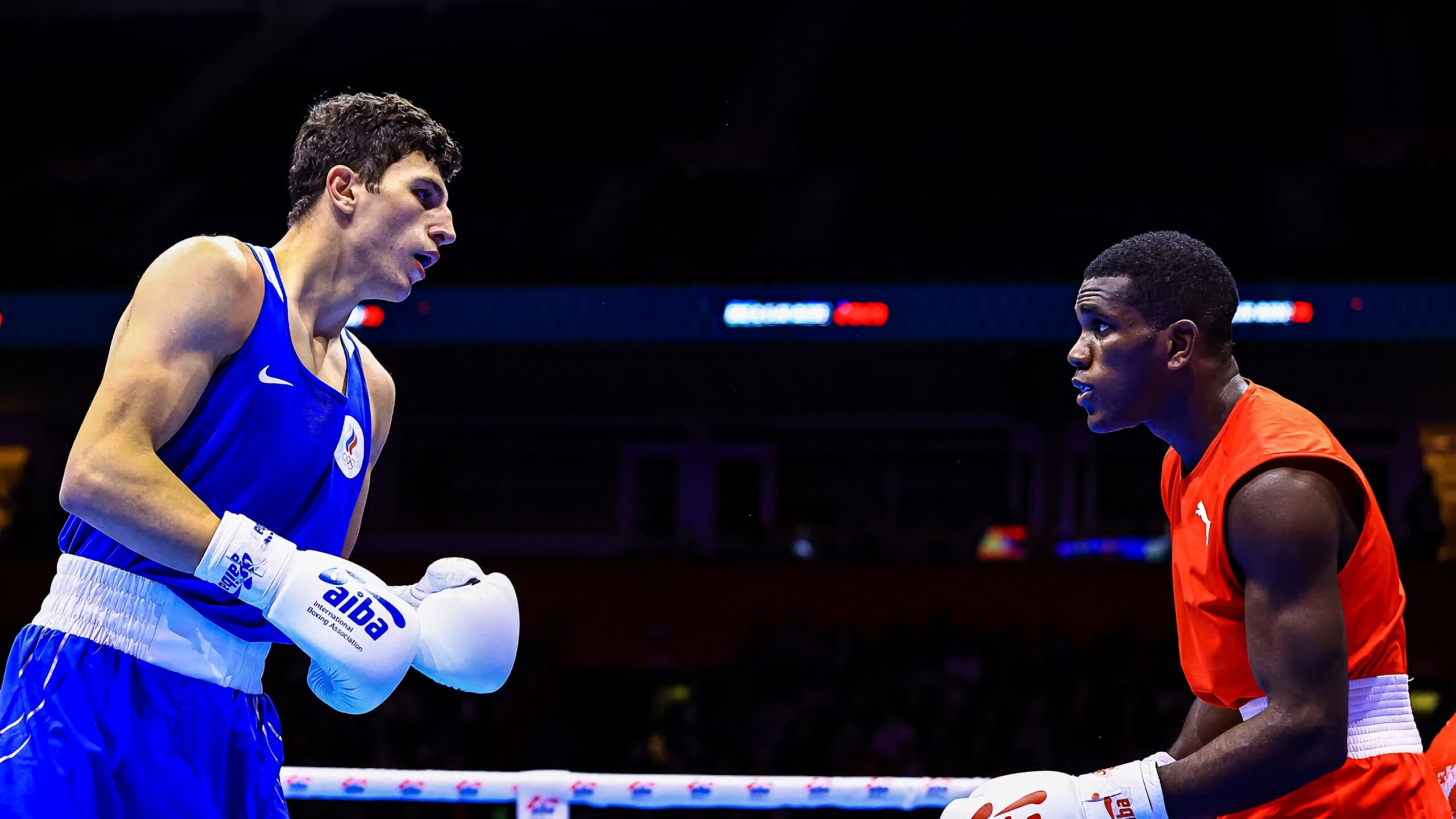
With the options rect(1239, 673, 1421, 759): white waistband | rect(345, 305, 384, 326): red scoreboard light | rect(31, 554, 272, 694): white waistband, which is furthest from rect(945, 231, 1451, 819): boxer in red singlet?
rect(345, 305, 384, 326): red scoreboard light

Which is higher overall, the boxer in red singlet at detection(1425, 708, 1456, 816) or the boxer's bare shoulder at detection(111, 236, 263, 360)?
the boxer's bare shoulder at detection(111, 236, 263, 360)

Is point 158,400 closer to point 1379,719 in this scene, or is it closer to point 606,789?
point 606,789

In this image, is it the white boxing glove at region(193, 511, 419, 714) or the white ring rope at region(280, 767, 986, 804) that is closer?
the white boxing glove at region(193, 511, 419, 714)

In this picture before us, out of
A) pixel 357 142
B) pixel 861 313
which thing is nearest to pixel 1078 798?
pixel 357 142

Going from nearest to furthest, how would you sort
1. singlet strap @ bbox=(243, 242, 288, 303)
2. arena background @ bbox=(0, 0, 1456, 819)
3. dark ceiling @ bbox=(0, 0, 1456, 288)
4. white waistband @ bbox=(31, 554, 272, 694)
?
white waistband @ bbox=(31, 554, 272, 694)
singlet strap @ bbox=(243, 242, 288, 303)
arena background @ bbox=(0, 0, 1456, 819)
dark ceiling @ bbox=(0, 0, 1456, 288)

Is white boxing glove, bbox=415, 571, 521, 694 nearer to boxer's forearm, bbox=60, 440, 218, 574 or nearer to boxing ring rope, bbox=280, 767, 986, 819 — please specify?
boxer's forearm, bbox=60, 440, 218, 574

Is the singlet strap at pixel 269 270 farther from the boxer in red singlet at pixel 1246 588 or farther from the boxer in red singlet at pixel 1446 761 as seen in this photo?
the boxer in red singlet at pixel 1446 761

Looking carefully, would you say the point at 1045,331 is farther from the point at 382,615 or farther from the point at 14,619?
the point at 382,615

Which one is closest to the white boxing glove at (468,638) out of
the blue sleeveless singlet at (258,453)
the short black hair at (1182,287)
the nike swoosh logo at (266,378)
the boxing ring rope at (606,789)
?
the blue sleeveless singlet at (258,453)

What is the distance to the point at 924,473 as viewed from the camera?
40.0 feet

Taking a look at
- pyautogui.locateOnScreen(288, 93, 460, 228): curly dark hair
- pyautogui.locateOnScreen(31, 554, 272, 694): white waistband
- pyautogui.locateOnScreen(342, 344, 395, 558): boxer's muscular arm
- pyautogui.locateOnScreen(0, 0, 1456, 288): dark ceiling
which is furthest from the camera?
pyautogui.locateOnScreen(0, 0, 1456, 288): dark ceiling

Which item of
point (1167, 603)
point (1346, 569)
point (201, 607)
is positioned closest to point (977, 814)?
point (1346, 569)

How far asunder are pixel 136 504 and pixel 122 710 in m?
0.29

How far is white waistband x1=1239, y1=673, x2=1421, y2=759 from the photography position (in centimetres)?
162
